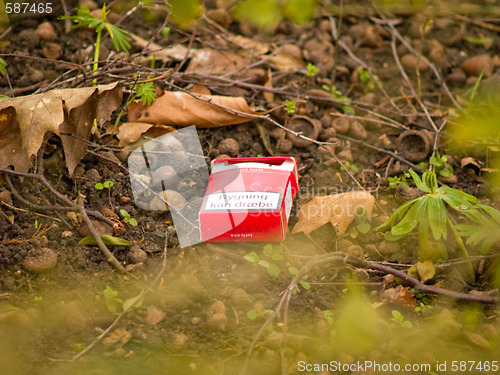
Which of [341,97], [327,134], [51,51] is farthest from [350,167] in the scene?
[51,51]

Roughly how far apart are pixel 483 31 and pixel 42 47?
2.77 m

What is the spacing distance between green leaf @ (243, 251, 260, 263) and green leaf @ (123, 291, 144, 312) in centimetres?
44

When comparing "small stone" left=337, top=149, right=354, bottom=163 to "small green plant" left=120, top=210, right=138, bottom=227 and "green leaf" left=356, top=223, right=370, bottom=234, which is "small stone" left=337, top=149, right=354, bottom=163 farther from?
"small green plant" left=120, top=210, right=138, bottom=227

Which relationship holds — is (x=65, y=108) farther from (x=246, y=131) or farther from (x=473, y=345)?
(x=473, y=345)

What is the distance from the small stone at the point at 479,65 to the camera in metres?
2.97

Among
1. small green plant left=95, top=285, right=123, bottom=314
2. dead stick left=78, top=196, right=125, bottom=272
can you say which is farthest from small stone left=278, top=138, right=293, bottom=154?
small green plant left=95, top=285, right=123, bottom=314

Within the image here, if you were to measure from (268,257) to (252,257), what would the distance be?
0.08 metres

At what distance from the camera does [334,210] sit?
2211mm

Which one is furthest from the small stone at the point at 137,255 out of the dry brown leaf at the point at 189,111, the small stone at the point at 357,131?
the small stone at the point at 357,131

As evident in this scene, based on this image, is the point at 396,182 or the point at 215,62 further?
the point at 215,62

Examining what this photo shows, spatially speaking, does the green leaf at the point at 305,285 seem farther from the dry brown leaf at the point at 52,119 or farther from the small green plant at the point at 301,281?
the dry brown leaf at the point at 52,119

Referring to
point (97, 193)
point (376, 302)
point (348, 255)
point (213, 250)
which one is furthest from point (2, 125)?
point (376, 302)

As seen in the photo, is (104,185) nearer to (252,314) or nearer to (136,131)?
(136,131)

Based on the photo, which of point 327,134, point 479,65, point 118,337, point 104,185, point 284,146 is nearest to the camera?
point 118,337
